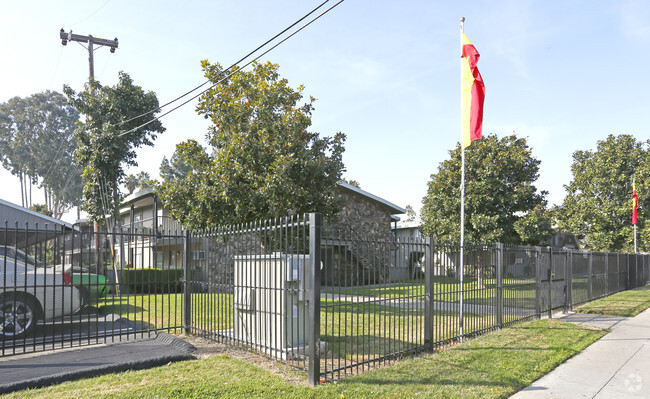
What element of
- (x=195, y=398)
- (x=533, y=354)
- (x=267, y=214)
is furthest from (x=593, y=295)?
(x=195, y=398)

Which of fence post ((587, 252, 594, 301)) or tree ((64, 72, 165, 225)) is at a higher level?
tree ((64, 72, 165, 225))

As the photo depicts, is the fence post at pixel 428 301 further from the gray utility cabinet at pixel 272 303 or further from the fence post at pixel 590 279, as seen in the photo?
the fence post at pixel 590 279

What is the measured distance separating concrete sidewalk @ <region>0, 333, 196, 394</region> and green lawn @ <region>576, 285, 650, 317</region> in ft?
37.8

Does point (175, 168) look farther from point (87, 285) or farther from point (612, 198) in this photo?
point (87, 285)

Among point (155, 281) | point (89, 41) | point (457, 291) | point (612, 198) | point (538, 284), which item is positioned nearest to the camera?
point (155, 281)

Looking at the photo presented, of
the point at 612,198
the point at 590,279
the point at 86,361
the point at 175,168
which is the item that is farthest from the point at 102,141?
the point at 175,168

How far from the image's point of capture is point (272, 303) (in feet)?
22.4

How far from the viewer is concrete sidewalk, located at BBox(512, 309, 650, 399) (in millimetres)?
5625

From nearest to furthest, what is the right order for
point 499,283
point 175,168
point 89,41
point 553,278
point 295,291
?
1. point 295,291
2. point 499,283
3. point 553,278
4. point 89,41
5. point 175,168

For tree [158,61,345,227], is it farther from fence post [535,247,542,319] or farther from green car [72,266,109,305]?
fence post [535,247,542,319]

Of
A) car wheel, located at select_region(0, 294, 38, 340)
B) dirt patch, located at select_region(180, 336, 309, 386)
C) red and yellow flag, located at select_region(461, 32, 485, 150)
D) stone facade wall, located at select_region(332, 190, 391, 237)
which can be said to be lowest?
dirt patch, located at select_region(180, 336, 309, 386)

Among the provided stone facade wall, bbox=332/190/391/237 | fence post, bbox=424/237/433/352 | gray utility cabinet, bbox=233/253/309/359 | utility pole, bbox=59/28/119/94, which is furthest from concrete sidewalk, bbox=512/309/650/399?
utility pole, bbox=59/28/119/94

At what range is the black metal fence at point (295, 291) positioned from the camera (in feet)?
20.4

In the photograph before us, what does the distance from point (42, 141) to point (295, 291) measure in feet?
190
